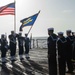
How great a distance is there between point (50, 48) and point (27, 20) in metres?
8.88

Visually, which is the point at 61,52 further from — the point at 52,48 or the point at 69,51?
the point at 69,51

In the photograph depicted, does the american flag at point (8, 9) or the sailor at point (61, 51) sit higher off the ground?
the american flag at point (8, 9)

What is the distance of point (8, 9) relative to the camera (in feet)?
64.8

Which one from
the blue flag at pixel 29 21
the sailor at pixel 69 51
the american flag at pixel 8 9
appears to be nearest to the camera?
Answer: the sailor at pixel 69 51

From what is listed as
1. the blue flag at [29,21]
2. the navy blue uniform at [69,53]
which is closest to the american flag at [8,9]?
the blue flag at [29,21]

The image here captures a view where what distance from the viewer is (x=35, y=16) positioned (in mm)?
19594

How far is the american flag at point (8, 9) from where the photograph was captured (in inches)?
760

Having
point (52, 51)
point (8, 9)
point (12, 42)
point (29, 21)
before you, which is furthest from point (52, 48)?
point (8, 9)

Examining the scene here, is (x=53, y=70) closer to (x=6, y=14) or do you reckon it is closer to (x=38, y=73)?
(x=38, y=73)

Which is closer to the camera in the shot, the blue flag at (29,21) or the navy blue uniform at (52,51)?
the navy blue uniform at (52,51)

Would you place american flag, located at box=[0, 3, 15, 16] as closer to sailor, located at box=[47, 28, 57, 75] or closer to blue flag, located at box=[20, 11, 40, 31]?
blue flag, located at box=[20, 11, 40, 31]

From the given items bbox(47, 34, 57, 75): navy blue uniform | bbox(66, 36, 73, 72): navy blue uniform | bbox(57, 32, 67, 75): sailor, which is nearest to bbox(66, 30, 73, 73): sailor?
bbox(66, 36, 73, 72): navy blue uniform

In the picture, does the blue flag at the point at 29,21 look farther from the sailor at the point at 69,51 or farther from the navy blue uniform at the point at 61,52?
the navy blue uniform at the point at 61,52

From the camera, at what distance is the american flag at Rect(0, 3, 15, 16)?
19.3 metres
